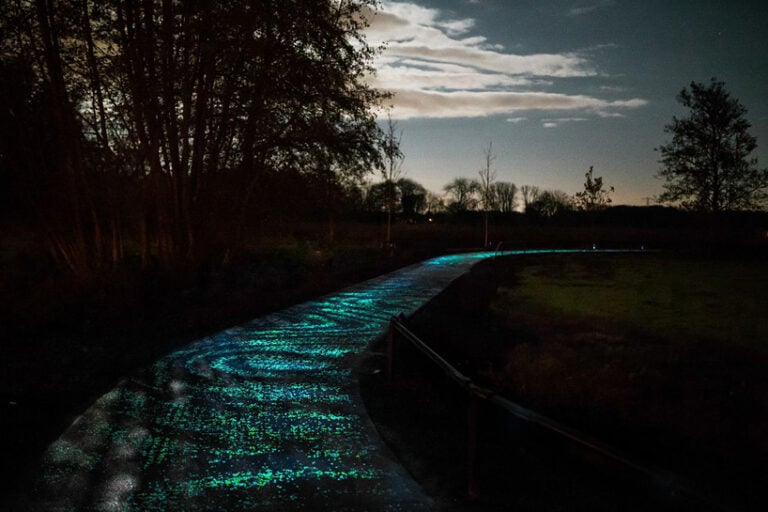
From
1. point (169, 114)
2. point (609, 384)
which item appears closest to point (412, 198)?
point (169, 114)

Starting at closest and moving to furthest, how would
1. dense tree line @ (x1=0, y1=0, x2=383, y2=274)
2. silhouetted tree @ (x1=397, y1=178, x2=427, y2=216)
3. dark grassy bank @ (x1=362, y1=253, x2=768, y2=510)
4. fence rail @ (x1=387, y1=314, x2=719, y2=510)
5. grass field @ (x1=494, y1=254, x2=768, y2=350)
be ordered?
fence rail @ (x1=387, y1=314, x2=719, y2=510), dark grassy bank @ (x1=362, y1=253, x2=768, y2=510), dense tree line @ (x1=0, y1=0, x2=383, y2=274), grass field @ (x1=494, y1=254, x2=768, y2=350), silhouetted tree @ (x1=397, y1=178, x2=427, y2=216)

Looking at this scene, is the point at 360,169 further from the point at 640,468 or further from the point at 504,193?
the point at 504,193

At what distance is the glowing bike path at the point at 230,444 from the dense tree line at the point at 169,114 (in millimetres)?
6925

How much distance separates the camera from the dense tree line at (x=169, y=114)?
11.1 m

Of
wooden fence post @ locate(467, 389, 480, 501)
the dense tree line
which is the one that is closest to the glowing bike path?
wooden fence post @ locate(467, 389, 480, 501)

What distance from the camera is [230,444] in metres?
4.12

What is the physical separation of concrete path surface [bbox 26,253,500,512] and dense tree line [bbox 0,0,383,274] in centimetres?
690

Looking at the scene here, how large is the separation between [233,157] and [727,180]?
4202 cm

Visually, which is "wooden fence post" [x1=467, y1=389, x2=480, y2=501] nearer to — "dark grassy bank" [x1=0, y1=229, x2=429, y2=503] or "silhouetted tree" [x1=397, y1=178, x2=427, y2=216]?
"dark grassy bank" [x1=0, y1=229, x2=429, y2=503]

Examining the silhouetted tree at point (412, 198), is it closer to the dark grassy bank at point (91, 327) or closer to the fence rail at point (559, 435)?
the dark grassy bank at point (91, 327)

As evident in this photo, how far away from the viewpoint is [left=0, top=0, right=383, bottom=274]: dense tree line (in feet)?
36.3

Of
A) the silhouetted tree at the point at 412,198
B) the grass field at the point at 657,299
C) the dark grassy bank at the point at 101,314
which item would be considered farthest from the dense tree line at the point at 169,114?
the silhouetted tree at the point at 412,198

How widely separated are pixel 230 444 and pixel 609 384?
4.70m

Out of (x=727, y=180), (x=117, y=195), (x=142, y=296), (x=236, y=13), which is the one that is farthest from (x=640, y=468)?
(x=727, y=180)
